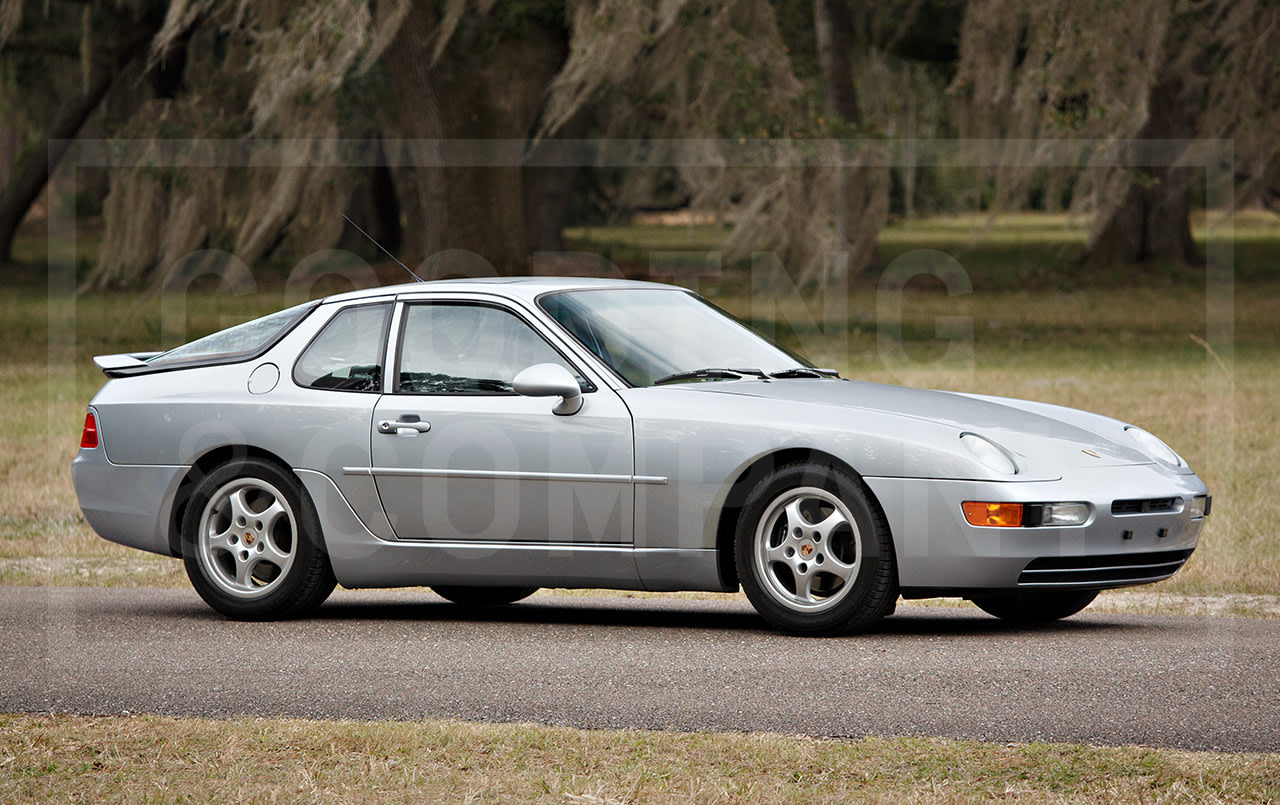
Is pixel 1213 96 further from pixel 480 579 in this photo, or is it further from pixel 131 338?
pixel 480 579

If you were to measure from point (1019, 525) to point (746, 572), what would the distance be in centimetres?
105

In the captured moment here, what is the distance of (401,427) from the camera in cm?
743

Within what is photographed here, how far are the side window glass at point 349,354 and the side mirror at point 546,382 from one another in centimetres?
88

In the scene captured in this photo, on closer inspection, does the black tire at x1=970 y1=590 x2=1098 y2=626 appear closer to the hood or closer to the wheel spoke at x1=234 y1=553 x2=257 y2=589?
the hood

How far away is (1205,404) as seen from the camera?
52.0ft

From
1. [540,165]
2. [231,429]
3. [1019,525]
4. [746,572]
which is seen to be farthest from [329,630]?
[540,165]

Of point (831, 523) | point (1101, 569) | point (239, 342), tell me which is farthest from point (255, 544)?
point (1101, 569)

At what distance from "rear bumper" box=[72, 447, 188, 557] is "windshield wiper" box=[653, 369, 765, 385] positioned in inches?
86.6

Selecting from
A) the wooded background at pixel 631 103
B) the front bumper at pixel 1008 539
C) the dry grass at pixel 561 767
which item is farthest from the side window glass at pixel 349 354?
the wooded background at pixel 631 103

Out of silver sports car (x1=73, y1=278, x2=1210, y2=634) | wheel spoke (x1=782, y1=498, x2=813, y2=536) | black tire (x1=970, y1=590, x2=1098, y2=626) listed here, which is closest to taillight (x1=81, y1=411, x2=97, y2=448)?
silver sports car (x1=73, y1=278, x2=1210, y2=634)

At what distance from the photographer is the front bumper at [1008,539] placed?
259 inches

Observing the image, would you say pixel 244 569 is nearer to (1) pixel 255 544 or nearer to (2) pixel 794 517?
(1) pixel 255 544

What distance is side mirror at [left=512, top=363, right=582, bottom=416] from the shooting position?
703 cm

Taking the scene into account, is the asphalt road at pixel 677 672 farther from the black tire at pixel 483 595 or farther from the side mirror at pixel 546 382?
the side mirror at pixel 546 382
